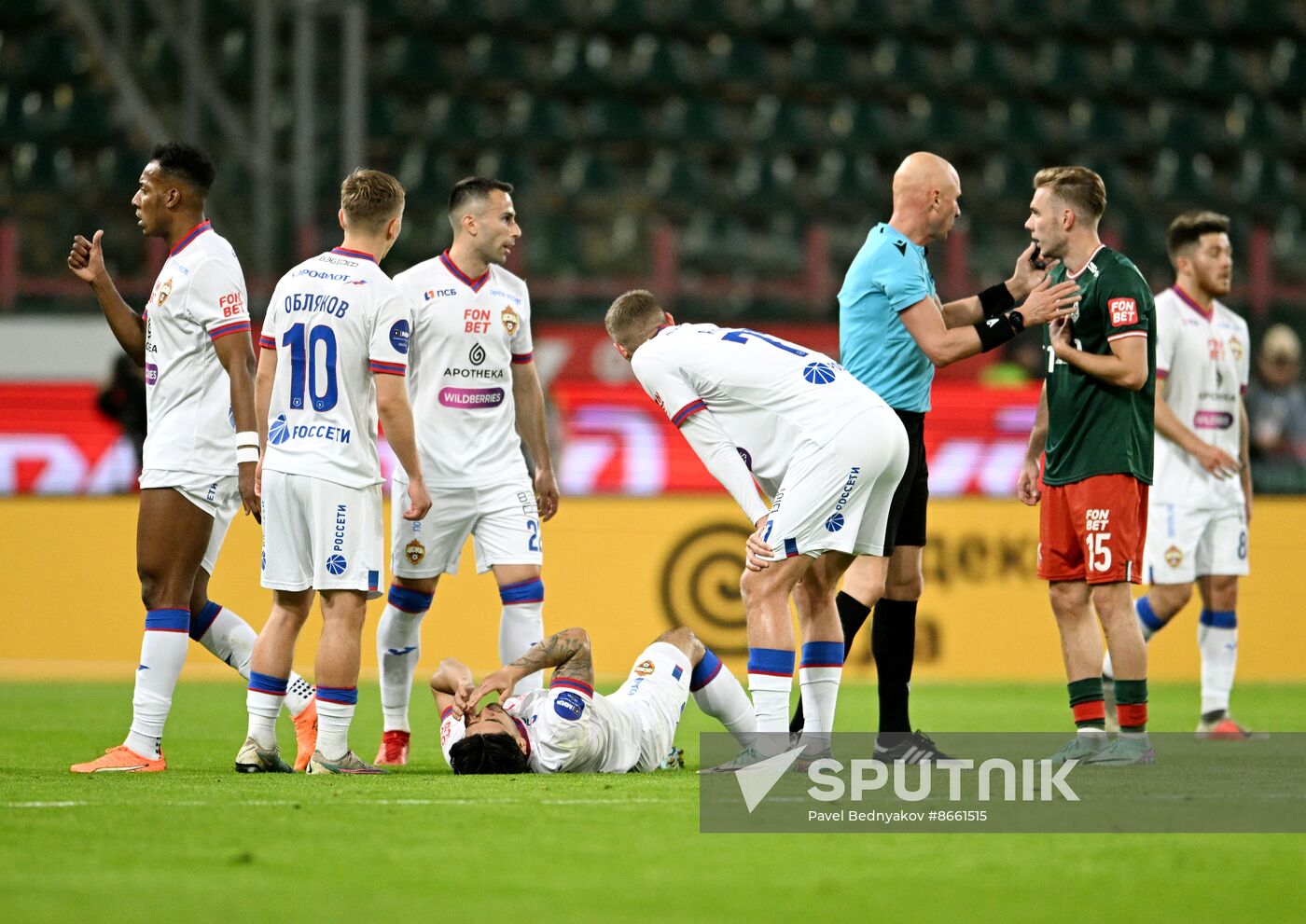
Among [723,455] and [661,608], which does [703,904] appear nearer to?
[723,455]

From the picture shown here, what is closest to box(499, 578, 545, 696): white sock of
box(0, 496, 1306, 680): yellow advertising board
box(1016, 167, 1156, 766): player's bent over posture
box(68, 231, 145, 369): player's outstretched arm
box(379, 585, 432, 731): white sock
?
box(379, 585, 432, 731): white sock

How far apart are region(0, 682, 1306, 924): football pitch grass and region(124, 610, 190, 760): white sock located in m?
0.44

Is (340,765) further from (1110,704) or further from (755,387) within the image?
(1110,704)

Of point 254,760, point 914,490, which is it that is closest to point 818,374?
point 914,490

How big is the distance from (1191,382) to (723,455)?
12.4ft

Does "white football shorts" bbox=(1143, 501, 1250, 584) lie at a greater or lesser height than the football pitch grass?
greater

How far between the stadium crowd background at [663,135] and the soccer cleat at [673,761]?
7.29m

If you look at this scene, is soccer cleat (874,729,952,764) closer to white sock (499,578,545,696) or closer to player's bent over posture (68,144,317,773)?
white sock (499,578,545,696)

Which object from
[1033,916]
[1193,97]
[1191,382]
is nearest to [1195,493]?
[1191,382]

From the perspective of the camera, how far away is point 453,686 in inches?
251

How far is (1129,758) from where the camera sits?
6367mm

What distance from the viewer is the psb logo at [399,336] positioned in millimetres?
6348

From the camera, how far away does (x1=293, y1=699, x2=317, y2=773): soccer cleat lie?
6.66 metres

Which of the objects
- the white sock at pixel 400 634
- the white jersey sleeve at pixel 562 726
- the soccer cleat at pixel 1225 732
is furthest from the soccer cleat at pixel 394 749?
the soccer cleat at pixel 1225 732
